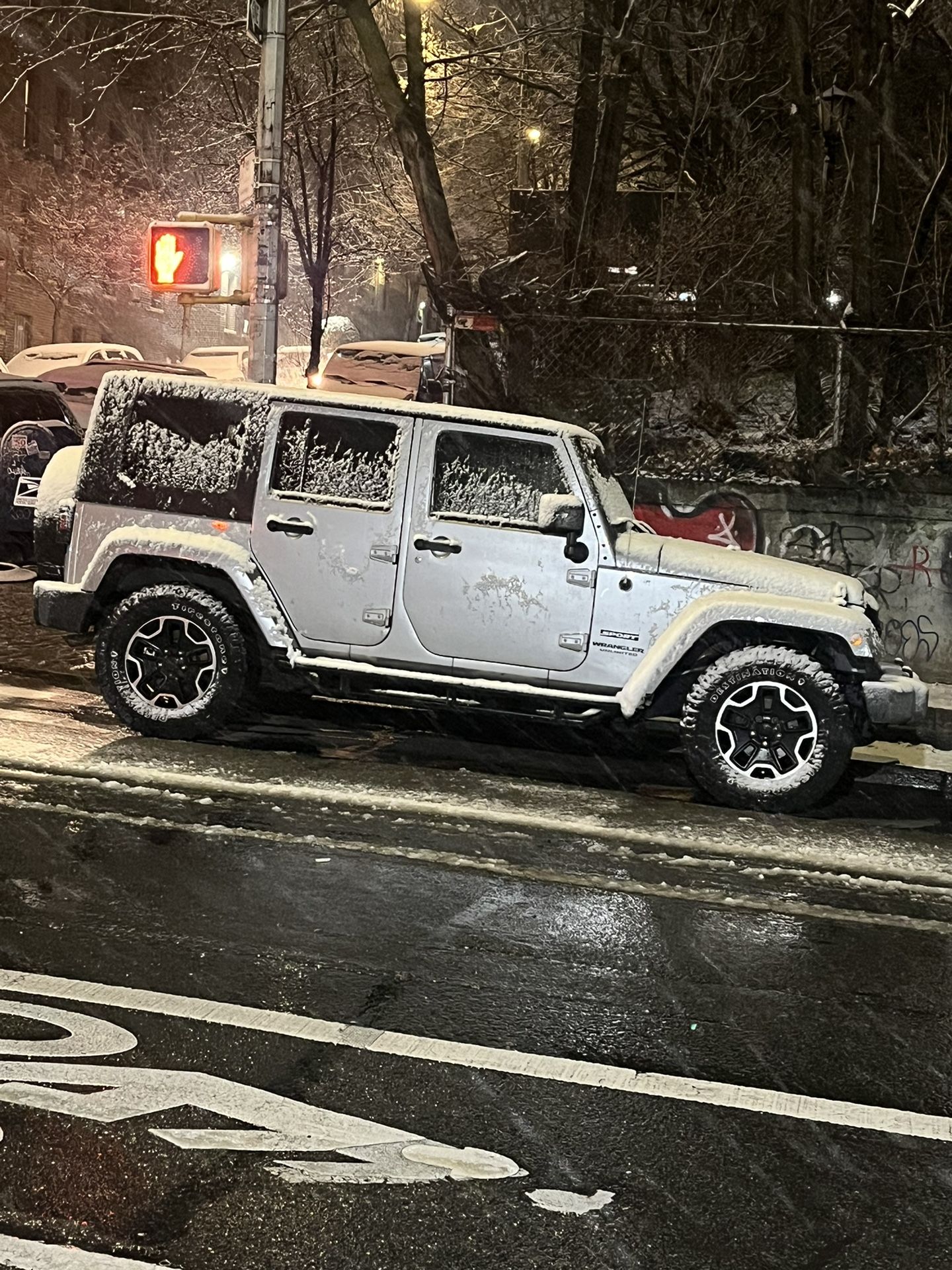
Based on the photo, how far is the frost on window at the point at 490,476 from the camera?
712 centimetres

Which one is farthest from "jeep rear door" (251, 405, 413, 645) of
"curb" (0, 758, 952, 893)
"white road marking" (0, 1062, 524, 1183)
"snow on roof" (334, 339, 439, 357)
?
"snow on roof" (334, 339, 439, 357)

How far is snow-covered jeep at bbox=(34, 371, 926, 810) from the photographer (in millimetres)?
6840

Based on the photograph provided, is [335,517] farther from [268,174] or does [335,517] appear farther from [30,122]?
[30,122]

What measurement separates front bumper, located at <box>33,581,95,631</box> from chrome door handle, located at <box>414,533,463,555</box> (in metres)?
1.74

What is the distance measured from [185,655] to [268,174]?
549 centimetres

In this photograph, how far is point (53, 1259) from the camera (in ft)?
9.21

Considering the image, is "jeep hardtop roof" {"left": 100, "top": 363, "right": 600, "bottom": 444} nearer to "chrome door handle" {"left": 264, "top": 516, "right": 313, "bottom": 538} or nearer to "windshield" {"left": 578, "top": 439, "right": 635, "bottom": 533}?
"windshield" {"left": 578, "top": 439, "right": 635, "bottom": 533}

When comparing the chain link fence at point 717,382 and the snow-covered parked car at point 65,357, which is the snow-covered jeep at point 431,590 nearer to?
the chain link fence at point 717,382

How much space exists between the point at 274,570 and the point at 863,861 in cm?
319

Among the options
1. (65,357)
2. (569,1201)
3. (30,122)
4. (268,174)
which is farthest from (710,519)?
(30,122)

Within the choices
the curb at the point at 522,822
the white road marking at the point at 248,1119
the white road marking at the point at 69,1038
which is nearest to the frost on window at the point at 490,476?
the curb at the point at 522,822

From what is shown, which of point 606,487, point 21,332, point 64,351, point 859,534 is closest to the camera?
point 606,487

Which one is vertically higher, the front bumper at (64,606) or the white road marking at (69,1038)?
the front bumper at (64,606)

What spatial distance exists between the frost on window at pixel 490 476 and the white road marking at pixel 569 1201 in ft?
14.3
